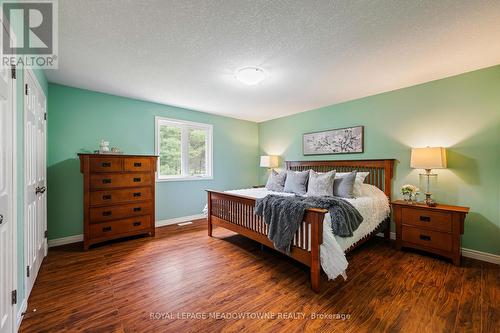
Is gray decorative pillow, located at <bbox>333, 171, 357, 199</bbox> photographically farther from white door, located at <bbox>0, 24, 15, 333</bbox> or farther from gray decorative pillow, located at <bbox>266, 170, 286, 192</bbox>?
white door, located at <bbox>0, 24, 15, 333</bbox>

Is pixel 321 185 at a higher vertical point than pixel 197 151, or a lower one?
lower

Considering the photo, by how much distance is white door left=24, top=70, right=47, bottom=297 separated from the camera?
1857 millimetres

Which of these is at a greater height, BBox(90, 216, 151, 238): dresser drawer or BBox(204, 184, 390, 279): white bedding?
BBox(204, 184, 390, 279): white bedding

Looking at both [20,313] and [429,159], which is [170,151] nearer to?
[20,313]

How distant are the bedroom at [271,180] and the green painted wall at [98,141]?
0.08 feet

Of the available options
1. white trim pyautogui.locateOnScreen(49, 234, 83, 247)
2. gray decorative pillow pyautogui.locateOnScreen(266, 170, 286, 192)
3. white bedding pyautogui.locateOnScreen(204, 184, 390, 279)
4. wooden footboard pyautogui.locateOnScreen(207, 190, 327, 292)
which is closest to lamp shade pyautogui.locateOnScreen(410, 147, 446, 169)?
white bedding pyautogui.locateOnScreen(204, 184, 390, 279)

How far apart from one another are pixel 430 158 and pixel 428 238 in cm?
99

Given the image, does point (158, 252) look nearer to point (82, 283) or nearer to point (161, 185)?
point (82, 283)

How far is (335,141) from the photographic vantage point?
158 inches

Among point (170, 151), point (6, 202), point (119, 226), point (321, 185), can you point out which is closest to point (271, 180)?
point (321, 185)

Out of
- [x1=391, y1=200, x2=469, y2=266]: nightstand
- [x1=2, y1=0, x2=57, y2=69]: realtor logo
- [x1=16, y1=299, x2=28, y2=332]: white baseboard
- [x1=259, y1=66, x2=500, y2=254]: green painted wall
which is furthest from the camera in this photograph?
[x1=259, y1=66, x2=500, y2=254]: green painted wall

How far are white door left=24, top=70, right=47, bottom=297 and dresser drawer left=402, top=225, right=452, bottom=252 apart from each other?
4059 mm

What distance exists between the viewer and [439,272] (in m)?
2.30

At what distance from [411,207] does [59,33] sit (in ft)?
13.8
